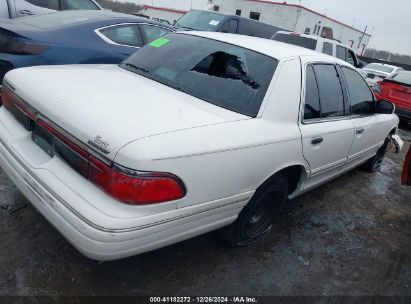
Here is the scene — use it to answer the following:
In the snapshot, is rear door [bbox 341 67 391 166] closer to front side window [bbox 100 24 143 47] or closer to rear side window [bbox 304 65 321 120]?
rear side window [bbox 304 65 321 120]

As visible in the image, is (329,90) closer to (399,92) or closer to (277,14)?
(399,92)

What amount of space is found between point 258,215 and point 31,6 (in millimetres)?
6427

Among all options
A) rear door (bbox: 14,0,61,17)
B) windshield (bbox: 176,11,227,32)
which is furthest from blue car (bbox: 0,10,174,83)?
windshield (bbox: 176,11,227,32)

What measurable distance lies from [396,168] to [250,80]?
4435mm

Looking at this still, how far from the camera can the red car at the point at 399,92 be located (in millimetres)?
8391

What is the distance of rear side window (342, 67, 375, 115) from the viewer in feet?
12.6

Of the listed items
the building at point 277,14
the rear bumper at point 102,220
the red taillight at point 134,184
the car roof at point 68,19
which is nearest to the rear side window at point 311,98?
the rear bumper at point 102,220

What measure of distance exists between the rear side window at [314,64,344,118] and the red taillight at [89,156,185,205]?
5.94 ft

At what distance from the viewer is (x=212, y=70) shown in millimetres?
2932

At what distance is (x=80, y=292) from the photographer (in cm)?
239

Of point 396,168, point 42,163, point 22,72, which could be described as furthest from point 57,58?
point 396,168

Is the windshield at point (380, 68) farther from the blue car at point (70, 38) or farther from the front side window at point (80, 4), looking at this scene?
the blue car at point (70, 38)

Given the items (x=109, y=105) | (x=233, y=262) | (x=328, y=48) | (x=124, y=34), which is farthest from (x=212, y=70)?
(x=328, y=48)

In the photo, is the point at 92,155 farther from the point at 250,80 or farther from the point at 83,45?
the point at 83,45
